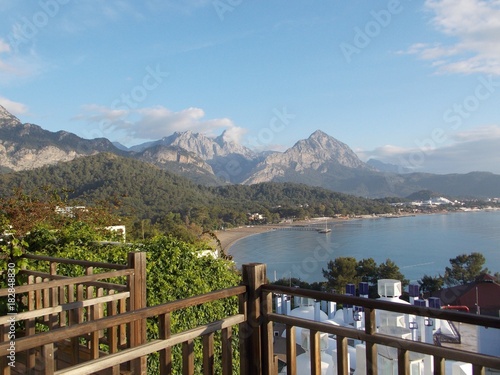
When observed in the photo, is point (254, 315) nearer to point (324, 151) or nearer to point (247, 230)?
point (247, 230)

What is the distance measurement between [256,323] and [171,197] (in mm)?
39710

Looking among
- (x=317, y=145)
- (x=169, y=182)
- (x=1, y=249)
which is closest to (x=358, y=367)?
(x=1, y=249)

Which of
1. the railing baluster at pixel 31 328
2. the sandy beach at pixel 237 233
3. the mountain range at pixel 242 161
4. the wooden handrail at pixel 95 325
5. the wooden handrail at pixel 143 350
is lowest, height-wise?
the sandy beach at pixel 237 233

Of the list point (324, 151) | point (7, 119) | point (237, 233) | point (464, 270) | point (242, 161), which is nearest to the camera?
point (464, 270)

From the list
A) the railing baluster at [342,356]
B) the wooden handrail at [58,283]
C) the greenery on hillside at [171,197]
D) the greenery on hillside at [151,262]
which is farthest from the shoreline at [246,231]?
the railing baluster at [342,356]

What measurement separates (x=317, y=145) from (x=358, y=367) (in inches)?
4339

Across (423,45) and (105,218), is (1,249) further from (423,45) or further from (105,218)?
(423,45)

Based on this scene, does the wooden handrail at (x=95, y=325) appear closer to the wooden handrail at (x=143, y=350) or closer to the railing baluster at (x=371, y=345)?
the wooden handrail at (x=143, y=350)

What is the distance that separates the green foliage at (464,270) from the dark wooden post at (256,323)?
28836 millimetres

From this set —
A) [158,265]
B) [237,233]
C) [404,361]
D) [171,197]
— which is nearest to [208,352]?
[404,361]

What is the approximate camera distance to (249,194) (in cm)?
6253

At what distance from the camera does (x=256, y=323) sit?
5.95 ft

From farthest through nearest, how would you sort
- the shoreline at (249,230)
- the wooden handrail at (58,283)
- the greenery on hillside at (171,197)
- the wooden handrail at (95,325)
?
the shoreline at (249,230) → the greenery on hillside at (171,197) → the wooden handrail at (58,283) → the wooden handrail at (95,325)

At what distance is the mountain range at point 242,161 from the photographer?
1711 inches
